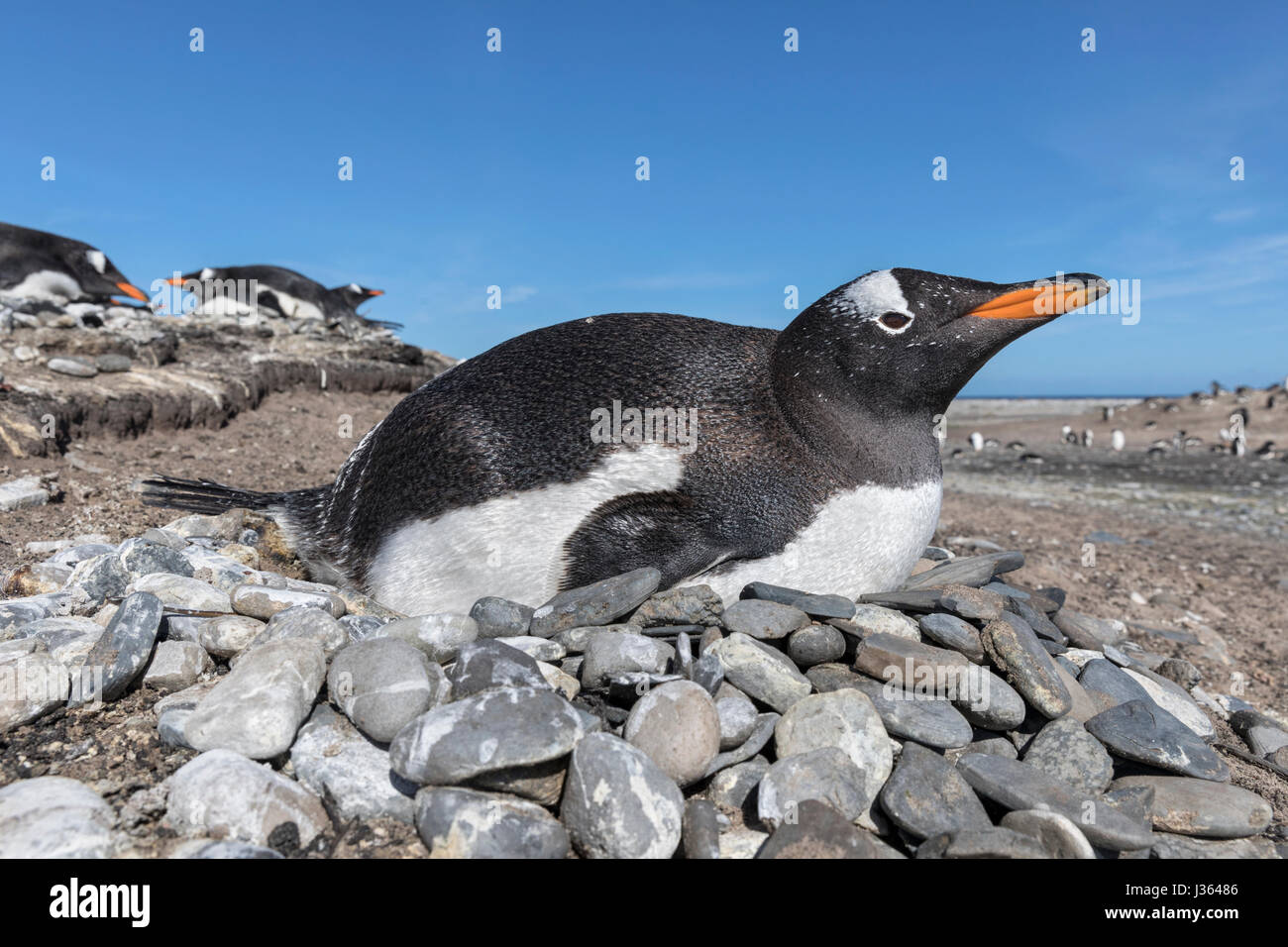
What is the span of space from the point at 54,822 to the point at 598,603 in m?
1.74

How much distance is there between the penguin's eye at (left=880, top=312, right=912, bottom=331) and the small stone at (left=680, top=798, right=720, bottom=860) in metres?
2.07

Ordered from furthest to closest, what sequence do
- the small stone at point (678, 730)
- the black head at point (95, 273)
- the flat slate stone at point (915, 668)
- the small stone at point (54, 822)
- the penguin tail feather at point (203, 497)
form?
1. the black head at point (95, 273)
2. the penguin tail feather at point (203, 497)
3. the flat slate stone at point (915, 668)
4. the small stone at point (678, 730)
5. the small stone at point (54, 822)

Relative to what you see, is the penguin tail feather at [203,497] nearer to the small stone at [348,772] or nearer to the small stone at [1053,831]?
the small stone at [348,772]

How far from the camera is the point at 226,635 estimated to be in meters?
2.97

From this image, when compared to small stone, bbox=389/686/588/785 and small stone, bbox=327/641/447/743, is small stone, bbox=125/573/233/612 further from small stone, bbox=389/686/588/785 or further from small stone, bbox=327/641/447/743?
small stone, bbox=389/686/588/785

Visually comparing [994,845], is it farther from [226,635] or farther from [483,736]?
[226,635]

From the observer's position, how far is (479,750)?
2.17m

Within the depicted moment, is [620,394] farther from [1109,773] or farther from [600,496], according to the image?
[1109,773]

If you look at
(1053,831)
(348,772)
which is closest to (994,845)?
(1053,831)

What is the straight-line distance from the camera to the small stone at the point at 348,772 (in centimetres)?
225

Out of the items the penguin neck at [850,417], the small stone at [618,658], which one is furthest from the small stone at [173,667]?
the penguin neck at [850,417]

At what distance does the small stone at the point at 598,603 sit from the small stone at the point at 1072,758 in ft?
4.87

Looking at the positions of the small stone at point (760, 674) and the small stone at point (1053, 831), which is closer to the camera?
the small stone at point (1053, 831)
